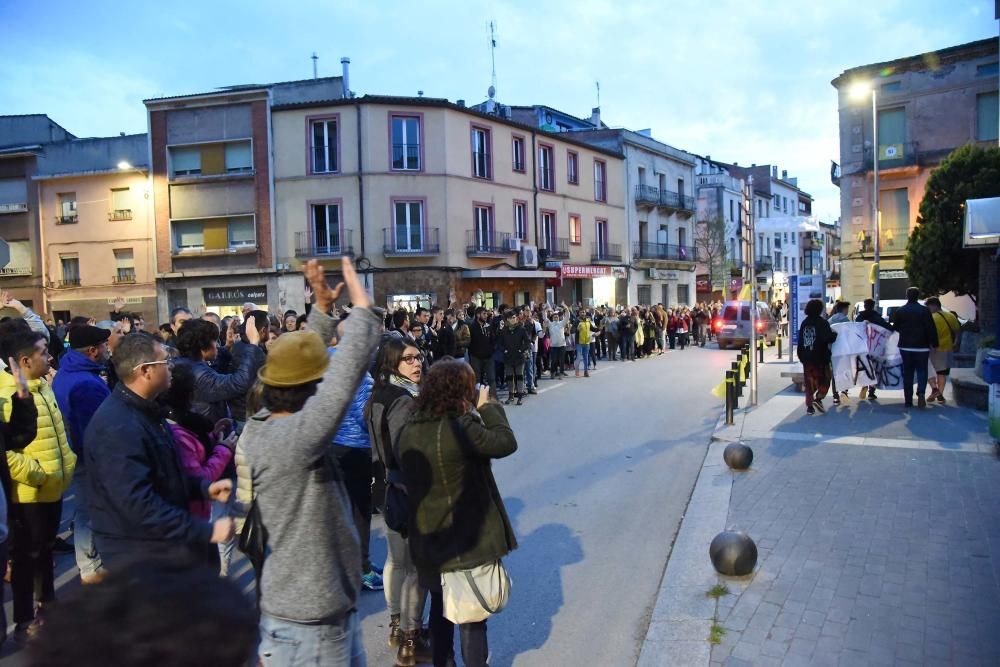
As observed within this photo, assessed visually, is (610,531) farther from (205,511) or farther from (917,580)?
(205,511)

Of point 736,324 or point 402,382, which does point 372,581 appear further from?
point 736,324

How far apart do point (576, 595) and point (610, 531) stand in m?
1.41

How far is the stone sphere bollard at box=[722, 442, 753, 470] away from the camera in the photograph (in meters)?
8.02

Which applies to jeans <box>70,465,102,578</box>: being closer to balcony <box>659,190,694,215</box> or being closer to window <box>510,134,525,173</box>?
window <box>510,134,525,173</box>

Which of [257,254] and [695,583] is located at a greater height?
[257,254]

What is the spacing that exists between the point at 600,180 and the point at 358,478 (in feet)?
116

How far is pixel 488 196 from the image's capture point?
31672 mm

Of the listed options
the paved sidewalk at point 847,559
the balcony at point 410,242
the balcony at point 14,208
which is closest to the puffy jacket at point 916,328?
the paved sidewalk at point 847,559

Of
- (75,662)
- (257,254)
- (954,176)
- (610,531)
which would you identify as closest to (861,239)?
(954,176)

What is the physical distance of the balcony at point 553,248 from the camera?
113ft

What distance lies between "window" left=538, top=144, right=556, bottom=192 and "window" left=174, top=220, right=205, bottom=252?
14925mm

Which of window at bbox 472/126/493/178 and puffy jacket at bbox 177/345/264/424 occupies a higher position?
window at bbox 472/126/493/178

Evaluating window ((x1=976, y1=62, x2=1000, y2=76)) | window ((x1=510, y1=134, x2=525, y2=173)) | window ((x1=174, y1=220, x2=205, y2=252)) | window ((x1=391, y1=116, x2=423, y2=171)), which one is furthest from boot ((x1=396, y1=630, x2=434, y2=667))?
window ((x1=976, y1=62, x2=1000, y2=76))

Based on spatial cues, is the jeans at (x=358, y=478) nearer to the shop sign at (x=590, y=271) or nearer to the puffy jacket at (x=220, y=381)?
the puffy jacket at (x=220, y=381)
